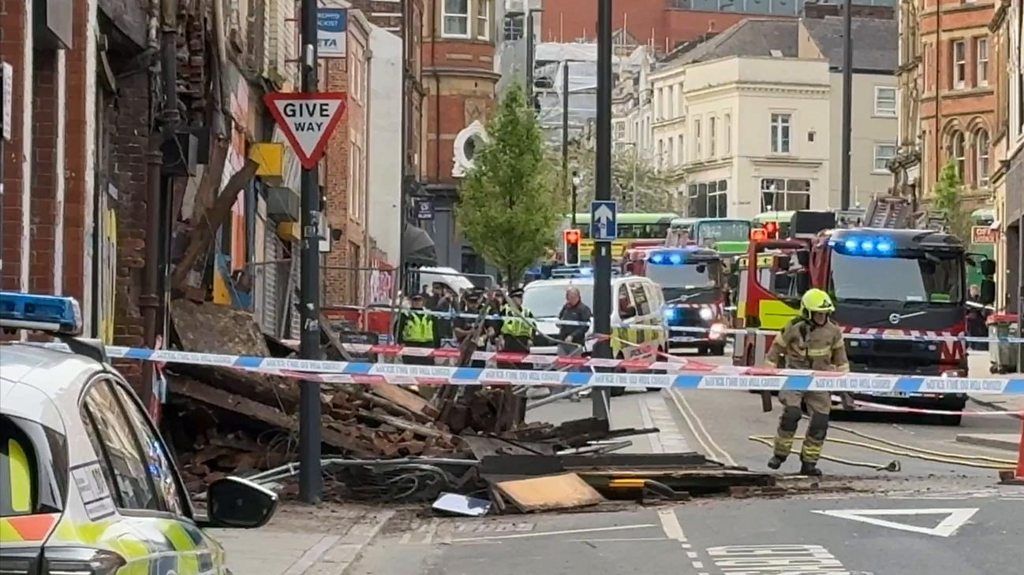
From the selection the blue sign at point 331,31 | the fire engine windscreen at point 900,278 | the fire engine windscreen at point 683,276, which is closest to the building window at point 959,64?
the fire engine windscreen at point 683,276

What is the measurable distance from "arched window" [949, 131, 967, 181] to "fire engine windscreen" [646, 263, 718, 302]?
2557 centimetres

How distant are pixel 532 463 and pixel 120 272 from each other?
458cm

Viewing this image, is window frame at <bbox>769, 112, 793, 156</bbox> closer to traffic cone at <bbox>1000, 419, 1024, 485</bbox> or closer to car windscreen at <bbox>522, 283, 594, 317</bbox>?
car windscreen at <bbox>522, 283, 594, 317</bbox>

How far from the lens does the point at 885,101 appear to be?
10044 centimetres

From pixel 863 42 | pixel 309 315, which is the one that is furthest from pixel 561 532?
pixel 863 42

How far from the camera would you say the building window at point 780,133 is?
98188mm

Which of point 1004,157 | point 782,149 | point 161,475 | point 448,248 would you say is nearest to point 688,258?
point 1004,157

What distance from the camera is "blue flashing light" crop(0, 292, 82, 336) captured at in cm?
502

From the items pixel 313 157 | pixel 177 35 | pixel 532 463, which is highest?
pixel 177 35

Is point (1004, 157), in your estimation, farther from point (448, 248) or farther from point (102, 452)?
point (102, 452)

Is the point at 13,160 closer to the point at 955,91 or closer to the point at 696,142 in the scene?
the point at 955,91

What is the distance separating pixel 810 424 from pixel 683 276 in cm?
3095

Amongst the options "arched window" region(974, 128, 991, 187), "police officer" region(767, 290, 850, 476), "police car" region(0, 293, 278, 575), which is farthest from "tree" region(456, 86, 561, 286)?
"police car" region(0, 293, 278, 575)

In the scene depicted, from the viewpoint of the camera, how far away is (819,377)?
659 inches
